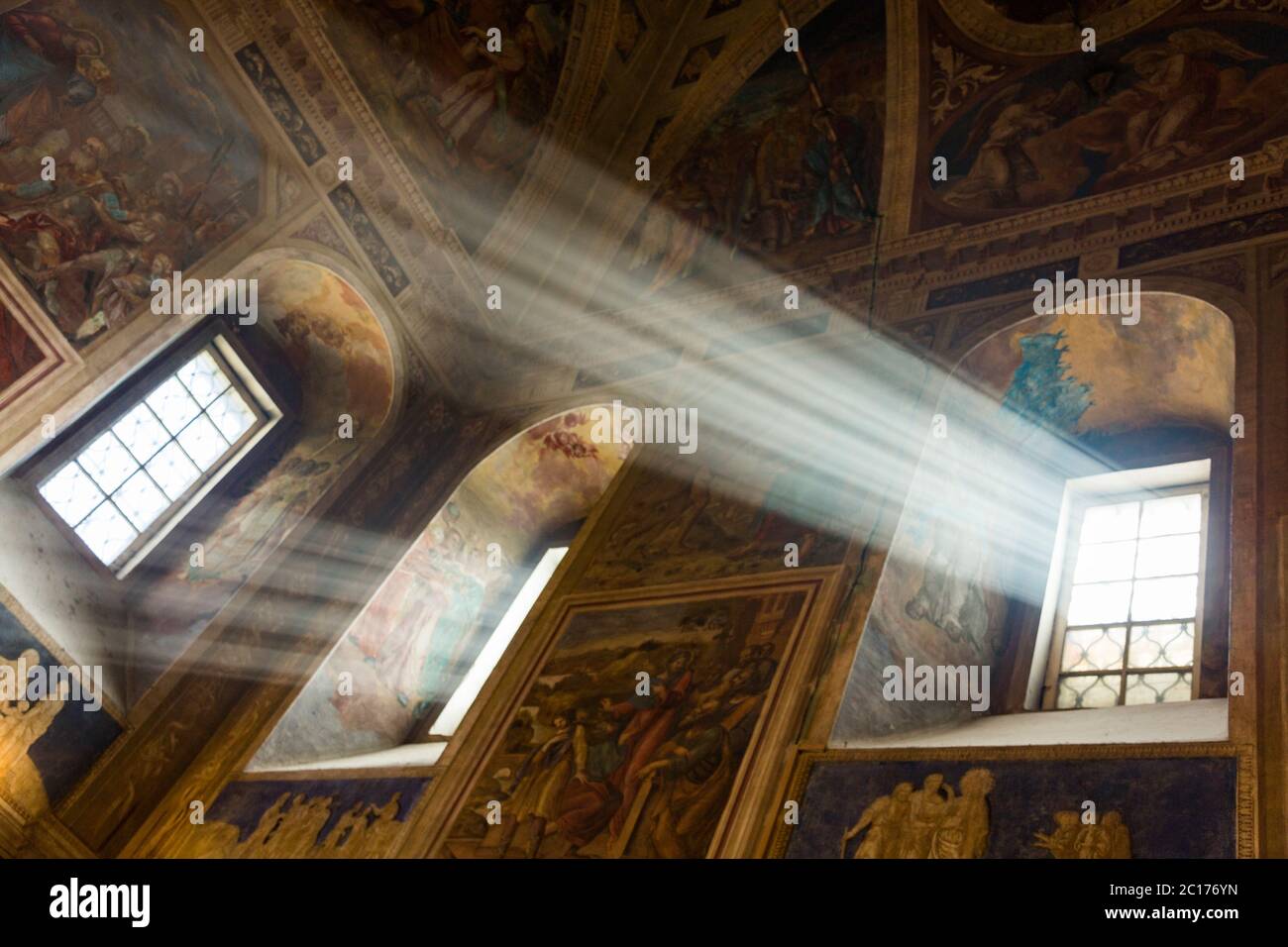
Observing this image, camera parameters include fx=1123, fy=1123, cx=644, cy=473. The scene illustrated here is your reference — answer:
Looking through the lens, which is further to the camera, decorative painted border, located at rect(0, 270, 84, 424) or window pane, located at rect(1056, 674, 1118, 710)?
decorative painted border, located at rect(0, 270, 84, 424)

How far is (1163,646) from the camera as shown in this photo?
7324 mm

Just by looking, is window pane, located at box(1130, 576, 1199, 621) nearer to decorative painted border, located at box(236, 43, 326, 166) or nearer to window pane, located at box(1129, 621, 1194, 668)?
window pane, located at box(1129, 621, 1194, 668)

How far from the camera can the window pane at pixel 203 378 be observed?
10328mm

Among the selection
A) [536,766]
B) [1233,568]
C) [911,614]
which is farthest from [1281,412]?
[536,766]

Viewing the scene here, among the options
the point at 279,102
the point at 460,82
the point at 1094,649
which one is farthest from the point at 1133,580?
the point at 279,102

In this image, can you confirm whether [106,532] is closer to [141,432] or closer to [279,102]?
[141,432]

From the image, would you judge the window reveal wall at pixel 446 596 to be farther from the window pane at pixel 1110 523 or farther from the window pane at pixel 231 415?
the window pane at pixel 1110 523

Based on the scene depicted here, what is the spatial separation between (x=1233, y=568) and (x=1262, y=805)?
152 cm

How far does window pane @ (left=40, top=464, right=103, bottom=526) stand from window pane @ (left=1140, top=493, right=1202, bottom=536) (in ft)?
27.2

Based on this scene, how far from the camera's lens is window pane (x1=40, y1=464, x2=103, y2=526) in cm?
898

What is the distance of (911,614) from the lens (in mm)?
7289

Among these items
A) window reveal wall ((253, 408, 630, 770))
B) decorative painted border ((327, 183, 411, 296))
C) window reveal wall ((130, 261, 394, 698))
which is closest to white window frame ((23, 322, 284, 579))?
window reveal wall ((130, 261, 394, 698))

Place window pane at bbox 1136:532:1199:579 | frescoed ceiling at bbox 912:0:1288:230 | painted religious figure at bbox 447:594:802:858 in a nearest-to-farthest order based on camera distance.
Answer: painted religious figure at bbox 447:594:802:858
window pane at bbox 1136:532:1199:579
frescoed ceiling at bbox 912:0:1288:230

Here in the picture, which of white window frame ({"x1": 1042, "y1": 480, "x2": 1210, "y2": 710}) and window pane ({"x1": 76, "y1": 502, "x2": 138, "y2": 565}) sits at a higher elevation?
white window frame ({"x1": 1042, "y1": 480, "x2": 1210, "y2": 710})
